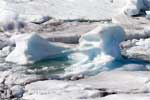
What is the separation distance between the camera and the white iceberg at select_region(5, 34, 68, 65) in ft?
21.9

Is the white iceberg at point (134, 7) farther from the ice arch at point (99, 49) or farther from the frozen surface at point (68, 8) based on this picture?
the ice arch at point (99, 49)

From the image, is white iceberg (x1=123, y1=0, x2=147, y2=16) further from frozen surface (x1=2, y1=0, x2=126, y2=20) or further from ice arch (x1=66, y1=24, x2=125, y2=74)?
ice arch (x1=66, y1=24, x2=125, y2=74)

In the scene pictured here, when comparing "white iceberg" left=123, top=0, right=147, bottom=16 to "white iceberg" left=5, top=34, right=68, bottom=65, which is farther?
"white iceberg" left=123, top=0, right=147, bottom=16

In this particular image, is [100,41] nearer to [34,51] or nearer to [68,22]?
[34,51]

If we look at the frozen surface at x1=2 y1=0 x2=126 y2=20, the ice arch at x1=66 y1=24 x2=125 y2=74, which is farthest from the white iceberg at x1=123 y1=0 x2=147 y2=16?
the ice arch at x1=66 y1=24 x2=125 y2=74

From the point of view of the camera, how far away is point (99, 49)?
6.54 metres

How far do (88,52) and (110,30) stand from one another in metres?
0.43

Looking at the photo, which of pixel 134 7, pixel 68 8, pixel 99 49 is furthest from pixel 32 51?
pixel 134 7

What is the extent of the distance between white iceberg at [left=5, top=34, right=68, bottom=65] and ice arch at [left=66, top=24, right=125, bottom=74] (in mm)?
310

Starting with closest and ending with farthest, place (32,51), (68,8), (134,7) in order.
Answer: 1. (32,51)
2. (134,7)
3. (68,8)

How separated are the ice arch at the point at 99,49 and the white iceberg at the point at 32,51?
1.02ft

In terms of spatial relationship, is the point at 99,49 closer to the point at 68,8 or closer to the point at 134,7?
the point at 134,7

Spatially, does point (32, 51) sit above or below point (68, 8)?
below

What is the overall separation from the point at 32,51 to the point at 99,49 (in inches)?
37.4
